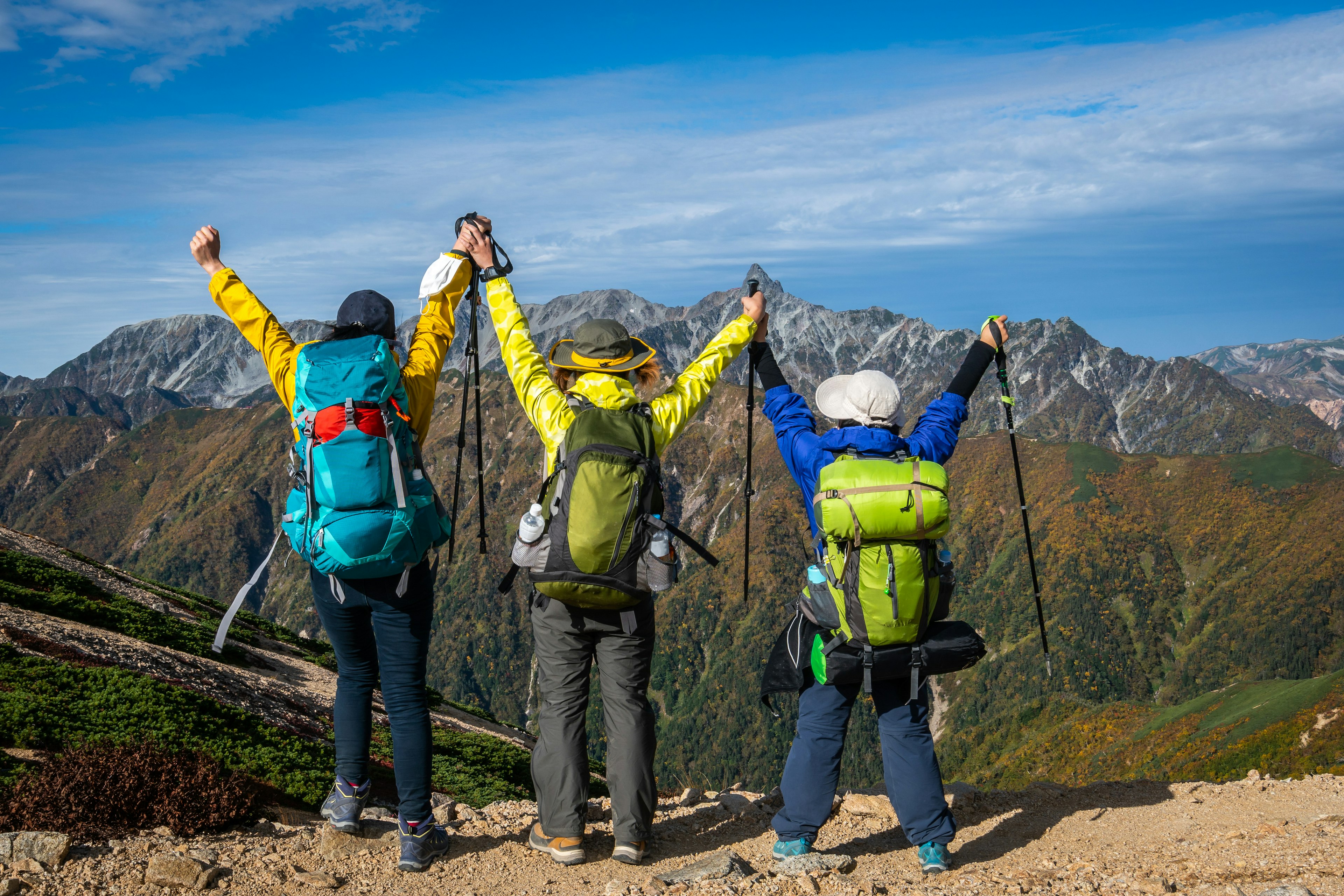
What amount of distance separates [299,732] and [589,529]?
1074 cm

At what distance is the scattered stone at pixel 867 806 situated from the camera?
9938 millimetres

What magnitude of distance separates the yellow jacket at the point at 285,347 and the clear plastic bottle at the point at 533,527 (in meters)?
1.12

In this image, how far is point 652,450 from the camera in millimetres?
7316

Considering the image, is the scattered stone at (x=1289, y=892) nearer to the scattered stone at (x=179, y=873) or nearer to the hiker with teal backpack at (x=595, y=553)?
the hiker with teal backpack at (x=595, y=553)

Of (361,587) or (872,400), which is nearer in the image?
(361,587)

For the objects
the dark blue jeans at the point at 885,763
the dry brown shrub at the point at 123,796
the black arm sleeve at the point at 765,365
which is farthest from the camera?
the black arm sleeve at the point at 765,365

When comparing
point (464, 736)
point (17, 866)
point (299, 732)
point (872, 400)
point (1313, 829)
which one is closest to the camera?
point (17, 866)

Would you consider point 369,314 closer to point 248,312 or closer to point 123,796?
point 248,312

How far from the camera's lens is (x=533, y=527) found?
23.0 feet

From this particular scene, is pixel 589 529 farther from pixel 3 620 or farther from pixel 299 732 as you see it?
pixel 3 620

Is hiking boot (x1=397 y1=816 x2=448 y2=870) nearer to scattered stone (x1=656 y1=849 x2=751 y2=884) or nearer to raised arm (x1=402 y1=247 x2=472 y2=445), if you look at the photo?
scattered stone (x1=656 y1=849 x2=751 y2=884)

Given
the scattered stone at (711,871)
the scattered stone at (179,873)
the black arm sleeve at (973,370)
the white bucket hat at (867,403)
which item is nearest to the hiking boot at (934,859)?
the scattered stone at (711,871)

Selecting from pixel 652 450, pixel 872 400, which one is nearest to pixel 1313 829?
pixel 872 400

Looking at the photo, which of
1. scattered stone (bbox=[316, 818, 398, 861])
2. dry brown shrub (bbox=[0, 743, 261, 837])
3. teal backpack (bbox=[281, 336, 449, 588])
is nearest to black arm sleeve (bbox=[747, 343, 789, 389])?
teal backpack (bbox=[281, 336, 449, 588])
